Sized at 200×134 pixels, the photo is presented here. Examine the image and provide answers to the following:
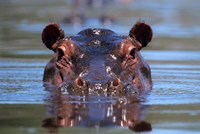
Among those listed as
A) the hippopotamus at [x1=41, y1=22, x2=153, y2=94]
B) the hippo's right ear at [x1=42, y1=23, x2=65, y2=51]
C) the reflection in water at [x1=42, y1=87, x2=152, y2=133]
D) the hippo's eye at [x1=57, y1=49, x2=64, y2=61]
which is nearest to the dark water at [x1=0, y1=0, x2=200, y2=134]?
the reflection in water at [x1=42, y1=87, x2=152, y2=133]

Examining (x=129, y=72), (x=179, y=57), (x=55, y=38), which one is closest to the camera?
(x=129, y=72)

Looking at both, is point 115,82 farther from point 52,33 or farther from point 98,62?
point 52,33

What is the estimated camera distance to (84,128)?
633 centimetres

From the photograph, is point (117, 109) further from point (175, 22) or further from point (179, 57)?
point (175, 22)

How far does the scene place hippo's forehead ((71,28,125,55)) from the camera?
885cm

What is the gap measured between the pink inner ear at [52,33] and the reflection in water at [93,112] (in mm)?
1080

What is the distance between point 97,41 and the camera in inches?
356

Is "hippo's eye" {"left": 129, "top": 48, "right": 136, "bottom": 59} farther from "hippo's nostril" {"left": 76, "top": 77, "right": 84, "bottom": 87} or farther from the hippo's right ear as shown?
"hippo's nostril" {"left": 76, "top": 77, "right": 84, "bottom": 87}

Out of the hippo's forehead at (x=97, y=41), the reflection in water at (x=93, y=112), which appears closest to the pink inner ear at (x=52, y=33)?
the hippo's forehead at (x=97, y=41)

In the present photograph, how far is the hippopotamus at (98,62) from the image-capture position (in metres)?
7.97

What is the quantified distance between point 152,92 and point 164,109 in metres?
1.35

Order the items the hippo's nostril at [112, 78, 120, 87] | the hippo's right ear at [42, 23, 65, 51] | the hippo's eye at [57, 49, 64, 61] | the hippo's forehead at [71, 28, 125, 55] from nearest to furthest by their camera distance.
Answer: the hippo's nostril at [112, 78, 120, 87], the hippo's forehead at [71, 28, 125, 55], the hippo's eye at [57, 49, 64, 61], the hippo's right ear at [42, 23, 65, 51]

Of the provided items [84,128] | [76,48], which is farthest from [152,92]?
[84,128]

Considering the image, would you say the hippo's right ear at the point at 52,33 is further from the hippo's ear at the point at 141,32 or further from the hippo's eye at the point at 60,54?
the hippo's ear at the point at 141,32
